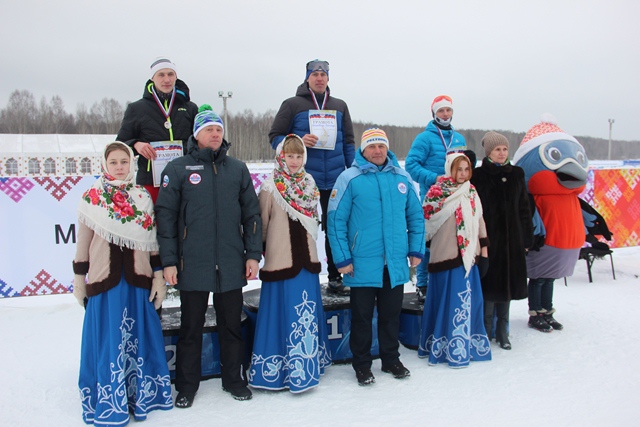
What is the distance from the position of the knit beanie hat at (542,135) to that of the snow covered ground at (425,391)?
1.76 m

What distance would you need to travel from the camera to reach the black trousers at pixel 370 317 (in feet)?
11.5

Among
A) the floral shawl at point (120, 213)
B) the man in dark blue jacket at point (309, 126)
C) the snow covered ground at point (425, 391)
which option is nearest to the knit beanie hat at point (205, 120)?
the floral shawl at point (120, 213)

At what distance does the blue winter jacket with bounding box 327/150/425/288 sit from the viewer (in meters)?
3.44

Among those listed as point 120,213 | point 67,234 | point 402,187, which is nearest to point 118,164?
point 120,213

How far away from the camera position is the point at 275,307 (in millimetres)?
3408

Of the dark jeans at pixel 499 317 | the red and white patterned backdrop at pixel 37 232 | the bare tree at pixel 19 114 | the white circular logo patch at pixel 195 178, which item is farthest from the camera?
the bare tree at pixel 19 114

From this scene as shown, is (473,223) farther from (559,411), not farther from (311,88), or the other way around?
(311,88)

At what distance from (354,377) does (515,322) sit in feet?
7.15

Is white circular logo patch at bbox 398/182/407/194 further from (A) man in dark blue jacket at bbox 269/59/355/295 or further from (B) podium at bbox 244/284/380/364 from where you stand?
(B) podium at bbox 244/284/380/364

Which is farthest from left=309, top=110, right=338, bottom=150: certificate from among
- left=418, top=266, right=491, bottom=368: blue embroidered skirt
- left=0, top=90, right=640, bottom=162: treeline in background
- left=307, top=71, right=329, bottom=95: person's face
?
left=0, top=90, right=640, bottom=162: treeline in background

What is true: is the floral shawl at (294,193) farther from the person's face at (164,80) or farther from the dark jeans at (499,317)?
the dark jeans at (499,317)

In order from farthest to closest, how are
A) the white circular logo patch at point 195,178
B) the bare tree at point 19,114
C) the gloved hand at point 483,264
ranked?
the bare tree at point 19,114
the gloved hand at point 483,264
the white circular logo patch at point 195,178

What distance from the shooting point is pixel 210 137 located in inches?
125

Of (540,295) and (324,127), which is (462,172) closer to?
(324,127)
